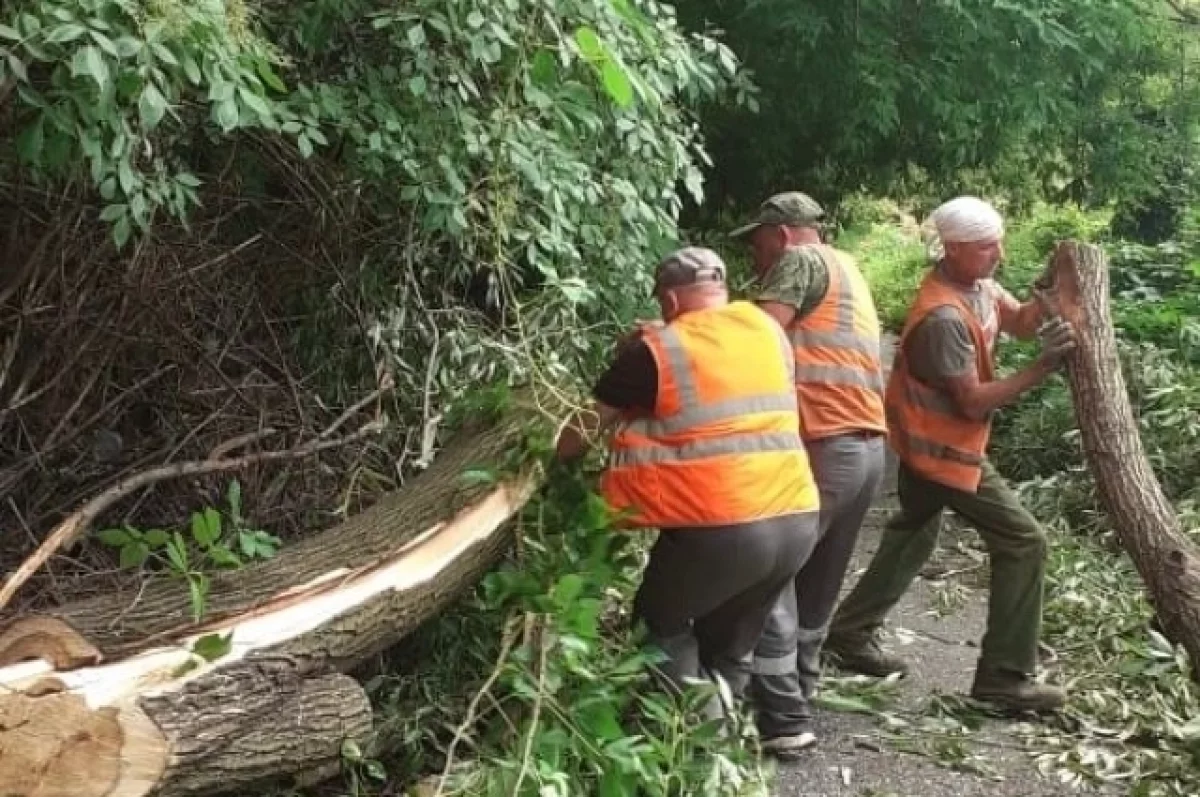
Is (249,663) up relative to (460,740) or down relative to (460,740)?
up

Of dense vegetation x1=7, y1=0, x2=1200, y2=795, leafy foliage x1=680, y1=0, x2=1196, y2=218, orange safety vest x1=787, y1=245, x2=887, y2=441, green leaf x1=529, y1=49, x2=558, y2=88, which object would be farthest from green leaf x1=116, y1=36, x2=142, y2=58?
leafy foliage x1=680, y1=0, x2=1196, y2=218

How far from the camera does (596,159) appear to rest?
219 inches

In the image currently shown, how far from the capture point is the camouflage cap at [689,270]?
13.0 ft

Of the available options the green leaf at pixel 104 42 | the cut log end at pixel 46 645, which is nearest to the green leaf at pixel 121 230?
the green leaf at pixel 104 42

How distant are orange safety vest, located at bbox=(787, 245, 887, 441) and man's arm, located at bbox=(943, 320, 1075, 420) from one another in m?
0.36

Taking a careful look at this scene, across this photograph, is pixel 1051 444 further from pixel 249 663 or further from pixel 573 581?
pixel 249 663

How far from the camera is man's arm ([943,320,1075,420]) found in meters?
4.57

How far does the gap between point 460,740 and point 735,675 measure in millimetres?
905

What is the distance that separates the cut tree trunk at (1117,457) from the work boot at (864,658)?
3.62ft

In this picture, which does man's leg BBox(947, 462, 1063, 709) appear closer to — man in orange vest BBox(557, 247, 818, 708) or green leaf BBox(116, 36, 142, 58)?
man in orange vest BBox(557, 247, 818, 708)

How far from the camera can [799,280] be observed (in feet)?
14.7

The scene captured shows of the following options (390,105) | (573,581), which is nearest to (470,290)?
(390,105)

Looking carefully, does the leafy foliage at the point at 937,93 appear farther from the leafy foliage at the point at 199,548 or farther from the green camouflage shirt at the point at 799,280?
the leafy foliage at the point at 199,548

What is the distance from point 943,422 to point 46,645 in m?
3.10
